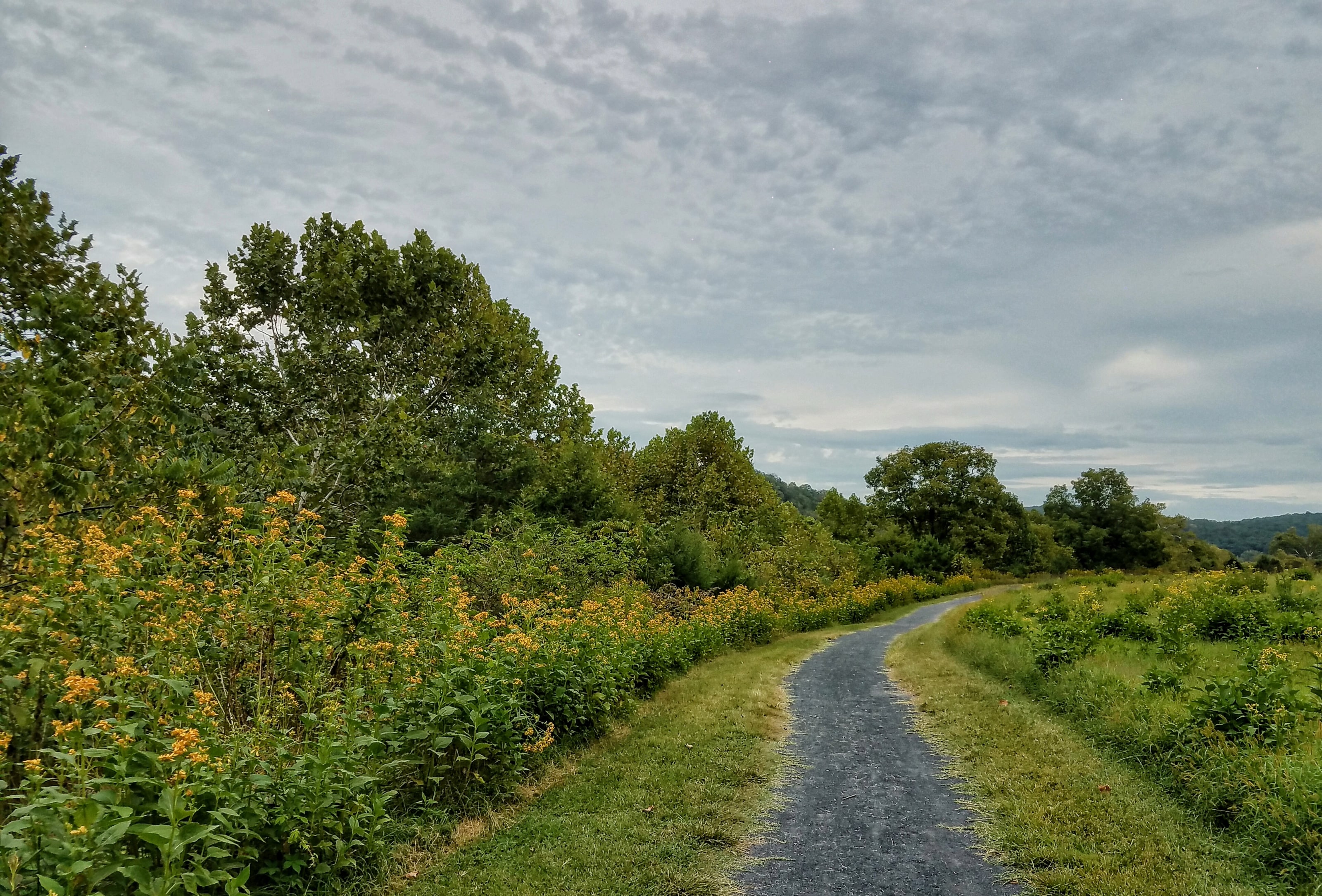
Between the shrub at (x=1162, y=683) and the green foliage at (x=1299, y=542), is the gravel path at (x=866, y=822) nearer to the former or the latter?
the shrub at (x=1162, y=683)

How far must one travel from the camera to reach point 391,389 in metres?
18.4

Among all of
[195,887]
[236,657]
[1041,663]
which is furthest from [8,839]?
[1041,663]

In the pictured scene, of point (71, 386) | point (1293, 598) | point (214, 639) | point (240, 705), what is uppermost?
point (71, 386)

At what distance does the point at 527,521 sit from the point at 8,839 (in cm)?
1547

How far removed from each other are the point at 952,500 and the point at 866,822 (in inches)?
2343

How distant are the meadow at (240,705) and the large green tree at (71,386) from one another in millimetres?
247

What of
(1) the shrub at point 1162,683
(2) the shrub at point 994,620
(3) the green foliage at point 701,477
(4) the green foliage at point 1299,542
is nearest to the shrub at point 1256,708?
(1) the shrub at point 1162,683

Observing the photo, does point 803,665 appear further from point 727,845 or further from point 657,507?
point 657,507

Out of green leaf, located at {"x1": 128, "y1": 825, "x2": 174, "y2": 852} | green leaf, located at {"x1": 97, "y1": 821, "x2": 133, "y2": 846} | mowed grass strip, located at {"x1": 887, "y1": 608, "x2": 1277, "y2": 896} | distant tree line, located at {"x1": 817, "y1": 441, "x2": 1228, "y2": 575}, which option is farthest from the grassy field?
distant tree line, located at {"x1": 817, "y1": 441, "x2": 1228, "y2": 575}

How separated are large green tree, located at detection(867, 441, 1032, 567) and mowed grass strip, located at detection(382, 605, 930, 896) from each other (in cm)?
5292

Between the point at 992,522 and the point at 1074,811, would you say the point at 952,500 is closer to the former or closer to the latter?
the point at 992,522

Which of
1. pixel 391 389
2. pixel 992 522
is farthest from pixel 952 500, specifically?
pixel 391 389

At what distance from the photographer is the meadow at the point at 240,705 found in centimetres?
315

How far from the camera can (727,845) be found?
215 inches
